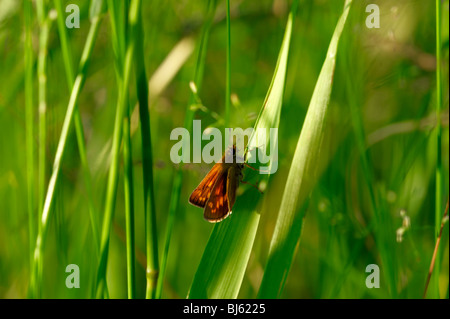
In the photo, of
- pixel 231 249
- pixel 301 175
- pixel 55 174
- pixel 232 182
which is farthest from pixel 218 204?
pixel 55 174

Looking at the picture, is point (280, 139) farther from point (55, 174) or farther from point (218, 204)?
point (55, 174)

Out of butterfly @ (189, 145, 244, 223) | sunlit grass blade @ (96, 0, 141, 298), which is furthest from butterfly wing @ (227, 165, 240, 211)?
sunlit grass blade @ (96, 0, 141, 298)

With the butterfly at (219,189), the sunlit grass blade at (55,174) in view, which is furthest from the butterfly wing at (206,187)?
the sunlit grass blade at (55,174)

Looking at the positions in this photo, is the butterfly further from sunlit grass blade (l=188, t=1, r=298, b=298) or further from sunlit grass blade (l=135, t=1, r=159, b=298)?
sunlit grass blade (l=135, t=1, r=159, b=298)

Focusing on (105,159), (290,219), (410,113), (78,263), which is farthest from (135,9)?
(410,113)

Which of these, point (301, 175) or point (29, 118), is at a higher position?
point (29, 118)

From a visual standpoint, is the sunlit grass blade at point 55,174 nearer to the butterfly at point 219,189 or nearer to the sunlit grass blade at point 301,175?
the butterfly at point 219,189
